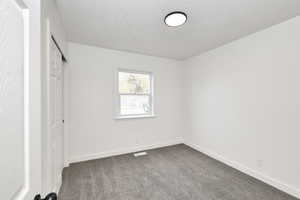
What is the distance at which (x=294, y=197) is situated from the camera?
1825mm

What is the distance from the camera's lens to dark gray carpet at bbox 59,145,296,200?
1.87 metres

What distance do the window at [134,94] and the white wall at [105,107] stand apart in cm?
17

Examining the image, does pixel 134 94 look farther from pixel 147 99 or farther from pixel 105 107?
pixel 105 107

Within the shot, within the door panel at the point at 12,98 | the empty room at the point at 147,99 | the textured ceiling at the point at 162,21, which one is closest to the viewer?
the door panel at the point at 12,98

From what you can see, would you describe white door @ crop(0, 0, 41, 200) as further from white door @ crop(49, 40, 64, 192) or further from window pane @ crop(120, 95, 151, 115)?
window pane @ crop(120, 95, 151, 115)

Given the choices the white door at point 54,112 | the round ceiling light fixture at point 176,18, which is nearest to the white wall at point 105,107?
the white door at point 54,112

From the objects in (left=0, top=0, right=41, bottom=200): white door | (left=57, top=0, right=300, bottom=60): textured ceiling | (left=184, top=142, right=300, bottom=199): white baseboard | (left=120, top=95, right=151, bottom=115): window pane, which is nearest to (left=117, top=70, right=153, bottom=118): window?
(left=120, top=95, right=151, bottom=115): window pane

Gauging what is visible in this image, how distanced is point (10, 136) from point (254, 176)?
3.20 meters

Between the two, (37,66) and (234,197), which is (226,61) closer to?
(234,197)

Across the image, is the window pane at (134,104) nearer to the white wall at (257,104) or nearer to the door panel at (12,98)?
the white wall at (257,104)

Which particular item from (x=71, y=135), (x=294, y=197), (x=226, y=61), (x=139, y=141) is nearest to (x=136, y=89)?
(x=139, y=141)

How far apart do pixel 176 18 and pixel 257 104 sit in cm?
200

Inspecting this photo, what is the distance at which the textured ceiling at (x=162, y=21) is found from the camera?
1693 millimetres

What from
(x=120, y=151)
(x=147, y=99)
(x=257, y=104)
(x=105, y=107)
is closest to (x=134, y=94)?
(x=147, y=99)
